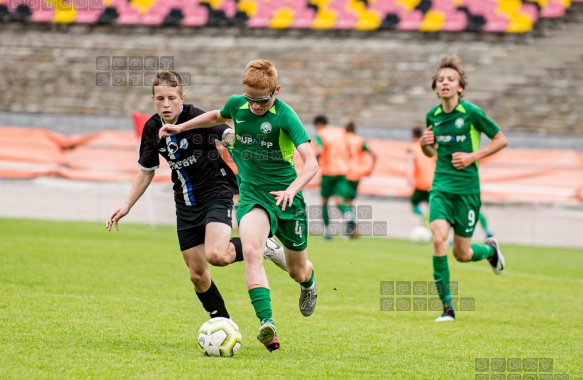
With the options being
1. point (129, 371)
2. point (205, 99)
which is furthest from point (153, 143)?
point (205, 99)

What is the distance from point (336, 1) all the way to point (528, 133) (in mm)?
8664

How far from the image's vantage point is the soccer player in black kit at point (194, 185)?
22.4 ft

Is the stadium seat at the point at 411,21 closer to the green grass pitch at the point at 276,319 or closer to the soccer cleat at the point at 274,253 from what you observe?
the green grass pitch at the point at 276,319

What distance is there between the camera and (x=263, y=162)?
6770mm

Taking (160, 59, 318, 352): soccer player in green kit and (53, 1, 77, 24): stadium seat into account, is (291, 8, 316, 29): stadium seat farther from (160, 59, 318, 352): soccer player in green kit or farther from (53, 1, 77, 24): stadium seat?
(160, 59, 318, 352): soccer player in green kit

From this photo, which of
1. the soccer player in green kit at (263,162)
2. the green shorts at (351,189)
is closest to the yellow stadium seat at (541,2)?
the green shorts at (351,189)

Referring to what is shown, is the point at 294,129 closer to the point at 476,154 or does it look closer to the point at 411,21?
the point at 476,154

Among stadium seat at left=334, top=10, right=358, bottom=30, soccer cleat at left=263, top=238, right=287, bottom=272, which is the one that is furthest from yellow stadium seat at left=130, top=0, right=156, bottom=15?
soccer cleat at left=263, top=238, right=287, bottom=272

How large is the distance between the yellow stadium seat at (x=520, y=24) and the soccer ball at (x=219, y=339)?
72.1 ft

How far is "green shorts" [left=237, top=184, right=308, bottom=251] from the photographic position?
6680 mm

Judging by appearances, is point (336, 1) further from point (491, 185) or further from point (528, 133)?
point (491, 185)

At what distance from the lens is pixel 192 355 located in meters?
6.07

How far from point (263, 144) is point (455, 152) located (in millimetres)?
2843

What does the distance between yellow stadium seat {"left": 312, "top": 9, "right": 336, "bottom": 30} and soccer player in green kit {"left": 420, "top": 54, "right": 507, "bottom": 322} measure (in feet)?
64.8
